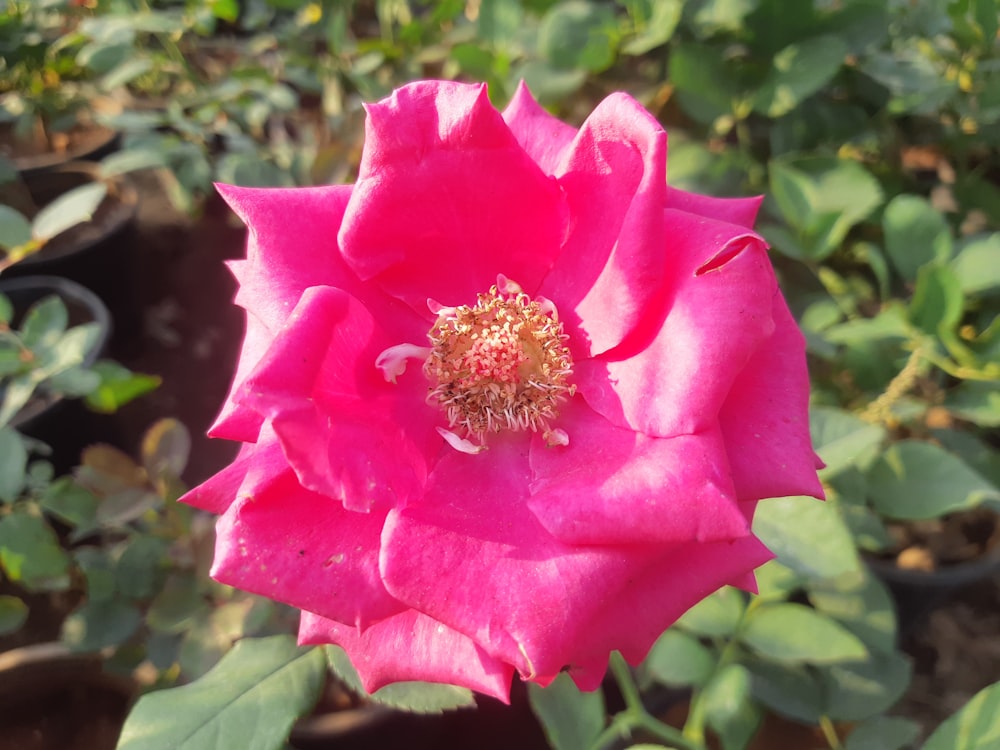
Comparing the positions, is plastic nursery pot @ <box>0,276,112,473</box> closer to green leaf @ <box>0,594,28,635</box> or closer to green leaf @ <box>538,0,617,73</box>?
green leaf @ <box>0,594,28,635</box>

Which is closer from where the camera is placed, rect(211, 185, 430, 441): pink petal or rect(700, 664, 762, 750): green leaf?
rect(211, 185, 430, 441): pink petal

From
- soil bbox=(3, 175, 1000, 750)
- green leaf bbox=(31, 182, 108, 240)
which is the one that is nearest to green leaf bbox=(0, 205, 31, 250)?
green leaf bbox=(31, 182, 108, 240)

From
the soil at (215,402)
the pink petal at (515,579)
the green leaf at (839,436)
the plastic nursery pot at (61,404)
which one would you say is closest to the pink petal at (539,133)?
the pink petal at (515,579)

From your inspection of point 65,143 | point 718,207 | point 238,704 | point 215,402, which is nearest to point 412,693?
point 238,704

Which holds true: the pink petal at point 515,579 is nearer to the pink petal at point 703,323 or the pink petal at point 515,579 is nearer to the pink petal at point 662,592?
the pink petal at point 662,592

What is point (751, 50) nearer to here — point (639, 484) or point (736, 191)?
point (736, 191)
